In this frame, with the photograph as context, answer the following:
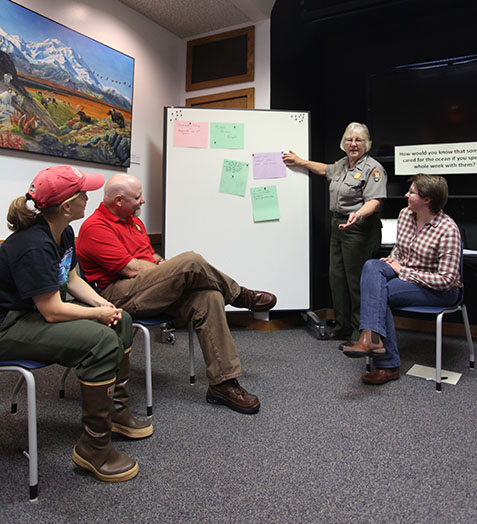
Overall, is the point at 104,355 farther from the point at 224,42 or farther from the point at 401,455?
the point at 224,42

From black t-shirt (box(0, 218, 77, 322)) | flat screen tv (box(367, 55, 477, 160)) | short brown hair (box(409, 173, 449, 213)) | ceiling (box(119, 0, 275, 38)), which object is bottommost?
black t-shirt (box(0, 218, 77, 322))

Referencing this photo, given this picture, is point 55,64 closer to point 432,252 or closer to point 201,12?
point 201,12

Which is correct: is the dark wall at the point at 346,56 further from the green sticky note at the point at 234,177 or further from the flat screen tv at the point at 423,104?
the green sticky note at the point at 234,177

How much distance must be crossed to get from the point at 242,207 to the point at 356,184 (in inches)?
31.9

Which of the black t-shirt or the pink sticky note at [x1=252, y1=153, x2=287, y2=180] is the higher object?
the pink sticky note at [x1=252, y1=153, x2=287, y2=180]

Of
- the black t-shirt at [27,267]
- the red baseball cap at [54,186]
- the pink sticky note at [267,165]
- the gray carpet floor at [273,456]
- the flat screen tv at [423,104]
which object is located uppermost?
the flat screen tv at [423,104]

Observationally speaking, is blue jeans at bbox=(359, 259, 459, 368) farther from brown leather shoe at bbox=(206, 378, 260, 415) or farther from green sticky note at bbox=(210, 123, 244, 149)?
green sticky note at bbox=(210, 123, 244, 149)

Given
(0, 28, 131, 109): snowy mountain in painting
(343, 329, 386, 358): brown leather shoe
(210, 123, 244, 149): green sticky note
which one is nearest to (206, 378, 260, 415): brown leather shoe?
(343, 329, 386, 358): brown leather shoe

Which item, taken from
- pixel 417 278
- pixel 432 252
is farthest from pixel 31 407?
pixel 432 252

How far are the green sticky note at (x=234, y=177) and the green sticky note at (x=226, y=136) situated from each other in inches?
4.8

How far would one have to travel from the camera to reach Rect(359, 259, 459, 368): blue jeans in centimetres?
202

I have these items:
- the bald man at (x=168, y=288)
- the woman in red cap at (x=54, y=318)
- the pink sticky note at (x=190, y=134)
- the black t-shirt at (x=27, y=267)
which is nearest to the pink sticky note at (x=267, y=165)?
the pink sticky note at (x=190, y=134)

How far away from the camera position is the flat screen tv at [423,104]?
2.87 m

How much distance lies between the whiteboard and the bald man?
42.2 inches
